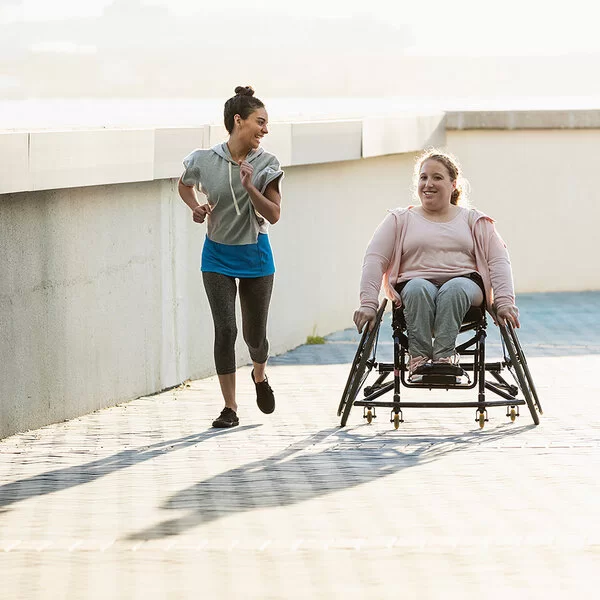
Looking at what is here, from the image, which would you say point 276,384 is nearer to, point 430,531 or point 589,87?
point 430,531

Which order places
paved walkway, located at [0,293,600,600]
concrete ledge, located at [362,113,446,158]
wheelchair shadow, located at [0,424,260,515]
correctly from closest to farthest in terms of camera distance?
paved walkway, located at [0,293,600,600]
wheelchair shadow, located at [0,424,260,515]
concrete ledge, located at [362,113,446,158]

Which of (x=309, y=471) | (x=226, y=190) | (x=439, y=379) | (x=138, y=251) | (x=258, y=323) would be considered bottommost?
(x=309, y=471)

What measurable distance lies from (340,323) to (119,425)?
15.1 ft

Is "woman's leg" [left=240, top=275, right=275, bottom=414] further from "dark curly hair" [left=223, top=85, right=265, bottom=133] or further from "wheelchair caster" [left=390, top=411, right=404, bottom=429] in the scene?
"dark curly hair" [left=223, top=85, right=265, bottom=133]

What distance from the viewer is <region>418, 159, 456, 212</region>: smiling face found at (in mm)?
7680

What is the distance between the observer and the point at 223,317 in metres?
7.47

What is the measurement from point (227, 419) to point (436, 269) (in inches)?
53.5

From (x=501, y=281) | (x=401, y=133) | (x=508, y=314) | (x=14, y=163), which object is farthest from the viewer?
(x=401, y=133)

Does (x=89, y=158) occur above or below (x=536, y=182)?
above

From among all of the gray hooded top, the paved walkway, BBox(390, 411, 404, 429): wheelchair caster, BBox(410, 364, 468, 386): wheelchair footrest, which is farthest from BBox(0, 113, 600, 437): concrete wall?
BBox(410, 364, 468, 386): wheelchair footrest

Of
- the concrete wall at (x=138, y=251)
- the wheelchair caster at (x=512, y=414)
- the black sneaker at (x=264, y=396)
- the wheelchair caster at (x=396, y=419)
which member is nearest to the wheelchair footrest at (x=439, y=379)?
the wheelchair caster at (x=396, y=419)

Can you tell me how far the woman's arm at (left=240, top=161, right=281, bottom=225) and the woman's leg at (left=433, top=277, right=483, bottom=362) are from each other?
959 millimetres

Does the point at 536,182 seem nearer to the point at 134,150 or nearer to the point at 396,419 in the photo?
the point at 134,150

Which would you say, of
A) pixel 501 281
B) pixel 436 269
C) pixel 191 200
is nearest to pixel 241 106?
pixel 191 200
